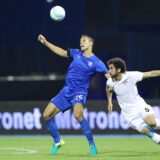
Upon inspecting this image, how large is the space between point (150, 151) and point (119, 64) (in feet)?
6.34

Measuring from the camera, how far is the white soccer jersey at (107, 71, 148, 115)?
12328 millimetres

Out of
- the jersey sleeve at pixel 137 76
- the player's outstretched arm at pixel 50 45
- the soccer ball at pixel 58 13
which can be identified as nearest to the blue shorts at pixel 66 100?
the player's outstretched arm at pixel 50 45

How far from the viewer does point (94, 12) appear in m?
21.8

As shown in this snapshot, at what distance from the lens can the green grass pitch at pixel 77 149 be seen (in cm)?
1207

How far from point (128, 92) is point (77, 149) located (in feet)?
7.26

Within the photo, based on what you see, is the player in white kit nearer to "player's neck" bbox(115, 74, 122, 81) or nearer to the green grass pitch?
"player's neck" bbox(115, 74, 122, 81)

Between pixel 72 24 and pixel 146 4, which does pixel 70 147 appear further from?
pixel 146 4

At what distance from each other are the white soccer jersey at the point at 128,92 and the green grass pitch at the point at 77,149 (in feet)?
2.57

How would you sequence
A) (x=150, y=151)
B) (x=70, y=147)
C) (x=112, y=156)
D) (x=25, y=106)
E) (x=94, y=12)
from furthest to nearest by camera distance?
(x=94, y=12) < (x=25, y=106) < (x=70, y=147) < (x=150, y=151) < (x=112, y=156)

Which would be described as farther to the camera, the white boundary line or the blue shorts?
the white boundary line

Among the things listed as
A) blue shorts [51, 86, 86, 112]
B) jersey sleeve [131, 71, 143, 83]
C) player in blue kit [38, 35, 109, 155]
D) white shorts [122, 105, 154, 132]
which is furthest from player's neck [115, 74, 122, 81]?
blue shorts [51, 86, 86, 112]

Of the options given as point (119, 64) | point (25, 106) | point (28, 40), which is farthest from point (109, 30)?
point (119, 64)

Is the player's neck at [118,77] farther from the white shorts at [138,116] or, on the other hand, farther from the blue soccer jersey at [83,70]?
the white shorts at [138,116]

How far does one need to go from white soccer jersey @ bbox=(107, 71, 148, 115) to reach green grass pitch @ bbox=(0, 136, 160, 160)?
2.57 feet
